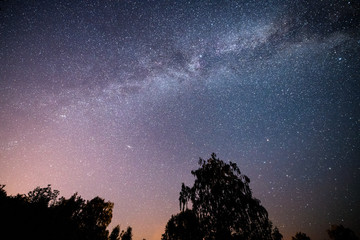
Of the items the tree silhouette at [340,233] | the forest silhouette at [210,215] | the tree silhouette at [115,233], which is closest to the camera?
the forest silhouette at [210,215]

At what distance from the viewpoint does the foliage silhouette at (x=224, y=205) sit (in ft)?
46.4

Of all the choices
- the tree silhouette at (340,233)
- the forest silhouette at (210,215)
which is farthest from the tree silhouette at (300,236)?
the forest silhouette at (210,215)

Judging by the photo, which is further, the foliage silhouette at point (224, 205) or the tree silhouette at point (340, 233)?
the tree silhouette at point (340, 233)

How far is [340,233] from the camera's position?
42.2m

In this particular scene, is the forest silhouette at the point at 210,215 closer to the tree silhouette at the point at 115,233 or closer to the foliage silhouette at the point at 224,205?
the foliage silhouette at the point at 224,205

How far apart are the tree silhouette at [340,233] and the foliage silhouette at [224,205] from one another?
156ft

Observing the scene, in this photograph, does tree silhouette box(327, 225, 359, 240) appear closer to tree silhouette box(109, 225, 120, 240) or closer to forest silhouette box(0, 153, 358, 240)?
forest silhouette box(0, 153, 358, 240)

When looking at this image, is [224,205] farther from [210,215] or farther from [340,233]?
[340,233]

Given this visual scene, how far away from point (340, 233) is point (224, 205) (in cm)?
5170

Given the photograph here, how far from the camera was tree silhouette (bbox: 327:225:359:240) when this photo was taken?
4044 cm

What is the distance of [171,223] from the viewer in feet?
105

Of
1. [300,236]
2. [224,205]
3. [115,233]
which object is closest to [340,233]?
[300,236]

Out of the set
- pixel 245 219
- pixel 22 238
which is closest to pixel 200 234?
pixel 245 219

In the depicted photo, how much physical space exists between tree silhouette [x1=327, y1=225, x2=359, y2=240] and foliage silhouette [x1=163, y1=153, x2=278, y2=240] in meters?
47.6
